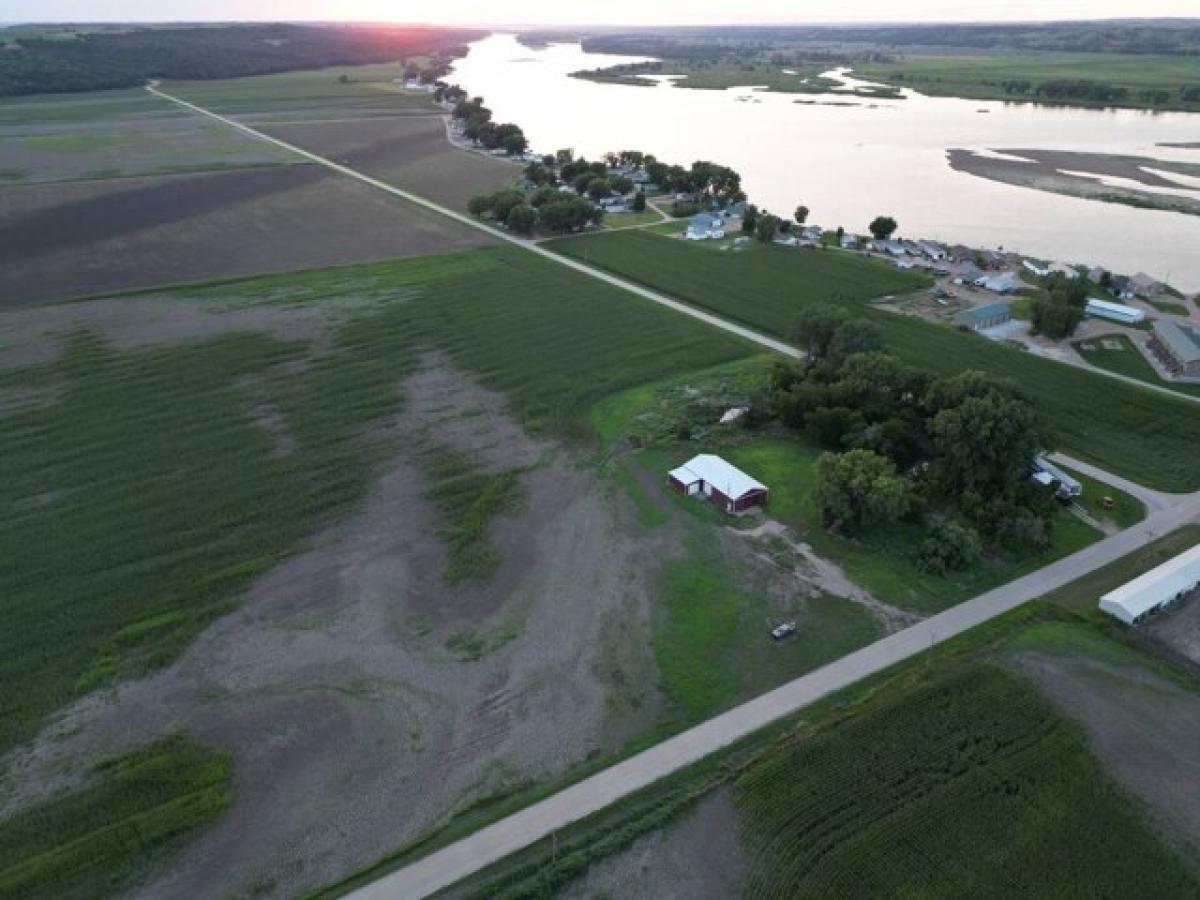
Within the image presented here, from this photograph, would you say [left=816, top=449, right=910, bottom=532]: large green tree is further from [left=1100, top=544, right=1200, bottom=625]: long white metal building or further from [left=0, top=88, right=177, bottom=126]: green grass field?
[left=0, top=88, right=177, bottom=126]: green grass field

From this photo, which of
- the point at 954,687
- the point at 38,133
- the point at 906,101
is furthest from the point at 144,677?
the point at 906,101

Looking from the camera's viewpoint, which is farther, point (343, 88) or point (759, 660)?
point (343, 88)

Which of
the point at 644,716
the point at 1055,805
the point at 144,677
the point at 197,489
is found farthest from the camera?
the point at 197,489

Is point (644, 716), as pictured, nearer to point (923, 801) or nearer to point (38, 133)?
point (923, 801)

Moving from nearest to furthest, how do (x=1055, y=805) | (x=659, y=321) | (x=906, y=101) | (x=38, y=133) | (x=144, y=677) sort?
(x=1055, y=805) < (x=144, y=677) < (x=659, y=321) < (x=38, y=133) < (x=906, y=101)

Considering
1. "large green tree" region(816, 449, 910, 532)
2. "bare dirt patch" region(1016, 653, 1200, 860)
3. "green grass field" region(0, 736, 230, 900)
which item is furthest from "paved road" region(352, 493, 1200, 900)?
"green grass field" region(0, 736, 230, 900)

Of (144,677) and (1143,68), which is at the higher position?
(1143,68)

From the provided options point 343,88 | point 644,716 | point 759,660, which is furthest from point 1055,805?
point 343,88
